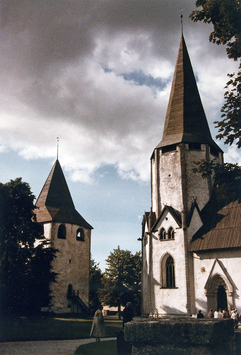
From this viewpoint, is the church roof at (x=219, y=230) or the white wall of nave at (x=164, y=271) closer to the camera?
the church roof at (x=219, y=230)

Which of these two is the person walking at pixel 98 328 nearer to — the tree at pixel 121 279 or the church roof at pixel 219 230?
the church roof at pixel 219 230

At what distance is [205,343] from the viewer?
573 centimetres

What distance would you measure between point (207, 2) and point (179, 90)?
63.1 feet

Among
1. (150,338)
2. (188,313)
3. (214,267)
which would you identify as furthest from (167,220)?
(150,338)

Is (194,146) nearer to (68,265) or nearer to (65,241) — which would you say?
(65,241)

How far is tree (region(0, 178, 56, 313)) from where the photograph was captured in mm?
24000

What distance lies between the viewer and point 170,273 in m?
26.3

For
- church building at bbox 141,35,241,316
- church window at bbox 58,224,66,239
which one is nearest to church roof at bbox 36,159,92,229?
church window at bbox 58,224,66,239

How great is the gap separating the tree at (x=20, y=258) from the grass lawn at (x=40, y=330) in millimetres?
1431

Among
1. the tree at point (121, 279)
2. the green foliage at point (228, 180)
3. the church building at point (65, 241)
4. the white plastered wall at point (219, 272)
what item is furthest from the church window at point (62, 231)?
the green foliage at point (228, 180)

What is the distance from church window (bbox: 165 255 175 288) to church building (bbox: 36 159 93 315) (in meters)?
13.4

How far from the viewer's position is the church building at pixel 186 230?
23.8 m

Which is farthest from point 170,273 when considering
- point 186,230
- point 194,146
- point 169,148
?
point 194,146

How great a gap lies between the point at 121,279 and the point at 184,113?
21.7m
